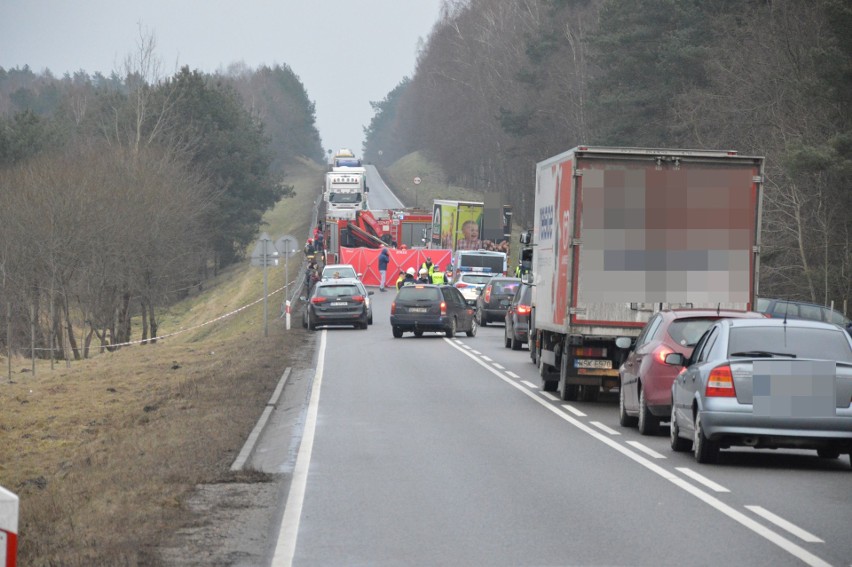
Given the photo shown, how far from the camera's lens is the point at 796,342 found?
43.6 ft

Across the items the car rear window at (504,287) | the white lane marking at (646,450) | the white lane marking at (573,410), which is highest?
the car rear window at (504,287)

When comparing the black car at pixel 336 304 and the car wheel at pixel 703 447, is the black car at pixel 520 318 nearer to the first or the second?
the black car at pixel 336 304

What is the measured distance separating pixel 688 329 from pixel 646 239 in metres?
3.48

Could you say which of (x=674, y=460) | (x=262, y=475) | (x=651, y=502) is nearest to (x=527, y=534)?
(x=651, y=502)

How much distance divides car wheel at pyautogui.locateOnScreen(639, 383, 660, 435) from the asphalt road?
0.84ft

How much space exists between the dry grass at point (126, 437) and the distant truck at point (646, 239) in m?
4.98

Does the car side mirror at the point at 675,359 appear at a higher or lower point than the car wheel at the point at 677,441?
higher

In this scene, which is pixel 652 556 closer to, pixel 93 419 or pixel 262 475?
pixel 262 475

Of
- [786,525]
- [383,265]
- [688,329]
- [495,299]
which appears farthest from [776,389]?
[383,265]

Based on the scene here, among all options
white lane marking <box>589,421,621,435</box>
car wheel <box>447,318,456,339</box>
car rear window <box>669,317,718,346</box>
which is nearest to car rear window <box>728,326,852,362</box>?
car rear window <box>669,317,718,346</box>

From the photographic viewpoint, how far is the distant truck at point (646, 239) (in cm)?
2003

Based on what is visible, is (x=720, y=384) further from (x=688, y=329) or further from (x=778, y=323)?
(x=688, y=329)

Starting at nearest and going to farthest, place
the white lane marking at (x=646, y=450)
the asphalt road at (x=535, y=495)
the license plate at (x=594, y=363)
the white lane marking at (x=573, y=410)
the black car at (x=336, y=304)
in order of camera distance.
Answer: the asphalt road at (x=535, y=495)
the white lane marking at (x=646, y=450)
the white lane marking at (x=573, y=410)
the license plate at (x=594, y=363)
the black car at (x=336, y=304)

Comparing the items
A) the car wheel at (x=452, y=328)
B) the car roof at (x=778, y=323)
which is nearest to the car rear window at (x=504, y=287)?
the car wheel at (x=452, y=328)
